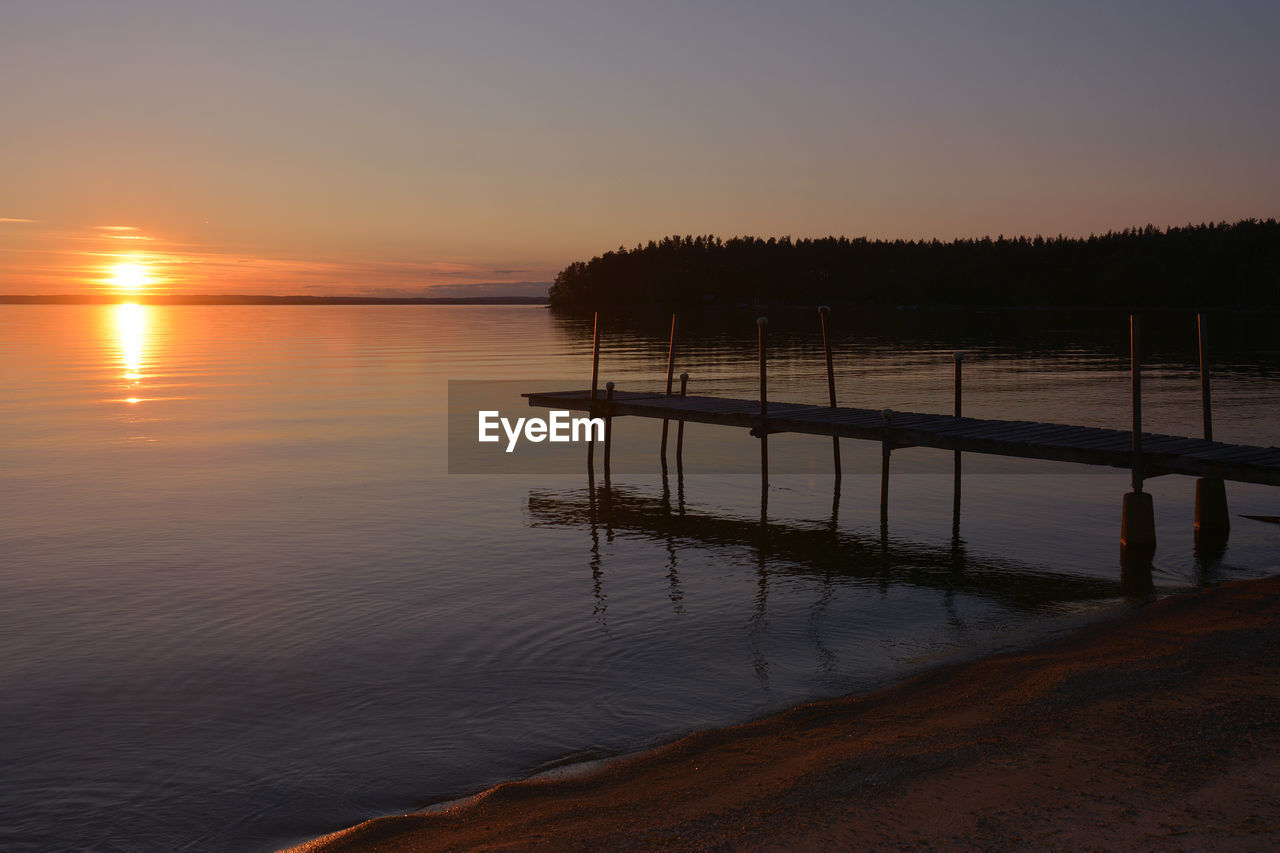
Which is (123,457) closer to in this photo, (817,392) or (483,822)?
(483,822)

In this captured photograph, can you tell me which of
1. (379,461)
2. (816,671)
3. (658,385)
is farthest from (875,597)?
(658,385)

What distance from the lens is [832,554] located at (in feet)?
54.7

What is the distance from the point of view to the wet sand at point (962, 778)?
6328mm

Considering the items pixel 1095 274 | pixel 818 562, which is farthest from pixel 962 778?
pixel 1095 274

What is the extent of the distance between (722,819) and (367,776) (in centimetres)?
328

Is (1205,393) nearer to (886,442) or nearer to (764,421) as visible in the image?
(886,442)

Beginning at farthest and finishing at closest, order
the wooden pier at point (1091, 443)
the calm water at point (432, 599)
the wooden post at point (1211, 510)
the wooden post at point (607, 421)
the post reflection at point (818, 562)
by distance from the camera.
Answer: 1. the wooden post at point (607, 421)
2. the wooden post at point (1211, 510)
3. the wooden pier at point (1091, 443)
4. the post reflection at point (818, 562)
5. the calm water at point (432, 599)

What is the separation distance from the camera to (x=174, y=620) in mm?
12898

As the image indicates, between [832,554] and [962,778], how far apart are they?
9.66 metres

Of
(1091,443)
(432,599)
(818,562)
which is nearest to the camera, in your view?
(432,599)

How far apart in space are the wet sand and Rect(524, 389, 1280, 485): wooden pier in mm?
6008
